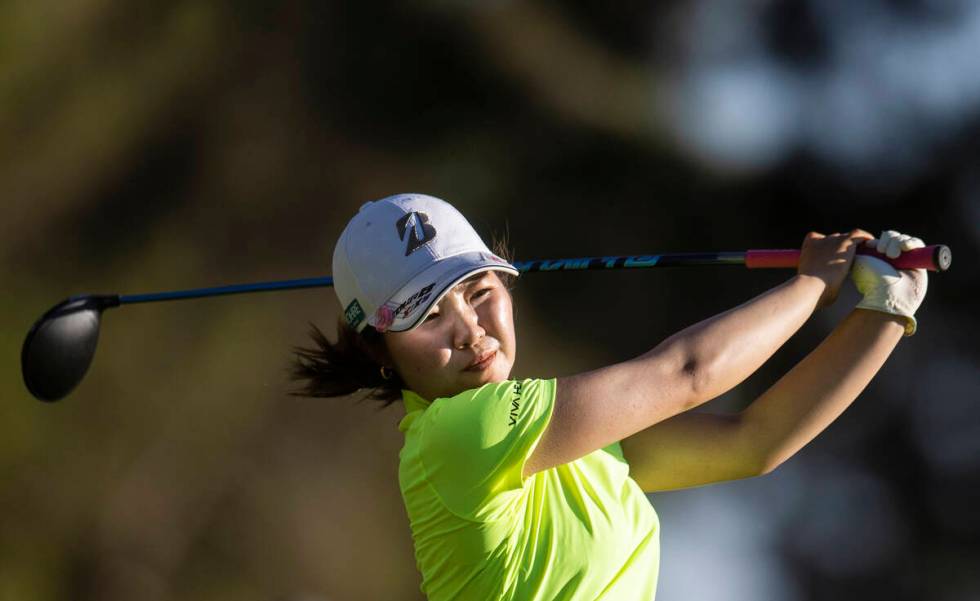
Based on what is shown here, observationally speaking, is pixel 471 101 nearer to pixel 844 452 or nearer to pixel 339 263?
pixel 844 452

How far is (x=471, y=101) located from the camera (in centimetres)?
466

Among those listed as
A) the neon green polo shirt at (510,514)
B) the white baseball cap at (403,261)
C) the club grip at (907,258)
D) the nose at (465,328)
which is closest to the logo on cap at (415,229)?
the white baseball cap at (403,261)

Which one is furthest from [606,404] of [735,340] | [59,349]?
[59,349]

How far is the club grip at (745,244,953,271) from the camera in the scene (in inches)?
78.2

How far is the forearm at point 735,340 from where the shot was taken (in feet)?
6.22

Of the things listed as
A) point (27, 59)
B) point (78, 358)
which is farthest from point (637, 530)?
point (27, 59)

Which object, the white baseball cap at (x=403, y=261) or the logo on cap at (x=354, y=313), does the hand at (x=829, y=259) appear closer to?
the white baseball cap at (x=403, y=261)

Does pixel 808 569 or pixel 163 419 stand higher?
pixel 163 419

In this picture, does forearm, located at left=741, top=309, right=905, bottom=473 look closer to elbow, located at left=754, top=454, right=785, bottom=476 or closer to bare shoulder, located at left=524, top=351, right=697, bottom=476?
elbow, located at left=754, top=454, right=785, bottom=476

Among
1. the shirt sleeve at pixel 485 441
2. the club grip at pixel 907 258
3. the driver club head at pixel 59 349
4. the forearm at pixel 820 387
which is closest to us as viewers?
the shirt sleeve at pixel 485 441

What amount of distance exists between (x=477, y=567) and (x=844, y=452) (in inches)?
95.7

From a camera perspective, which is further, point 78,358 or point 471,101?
point 471,101

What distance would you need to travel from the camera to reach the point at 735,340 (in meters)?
1.90

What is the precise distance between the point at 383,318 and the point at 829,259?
24.6 inches
